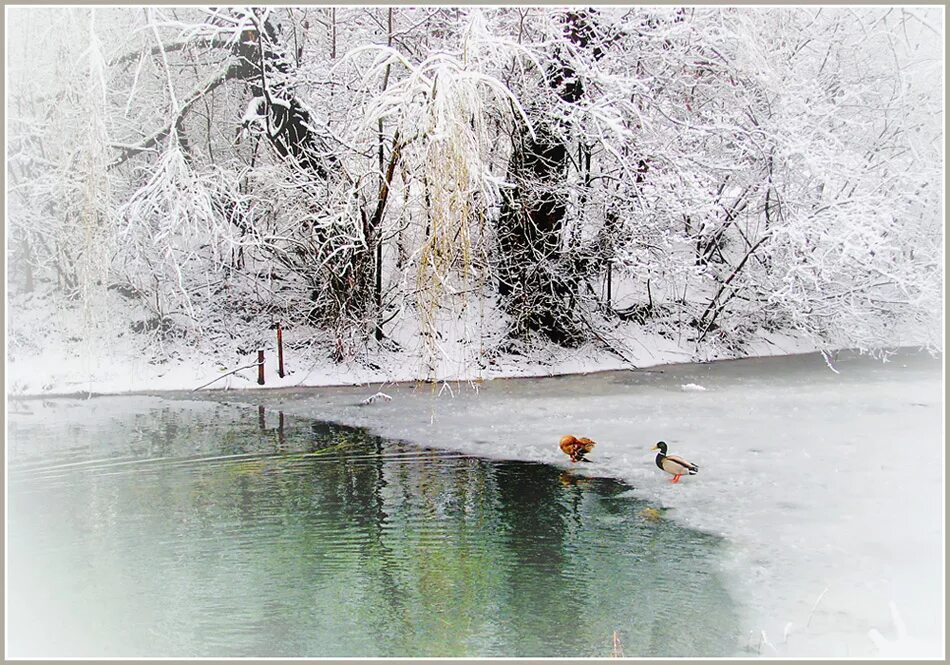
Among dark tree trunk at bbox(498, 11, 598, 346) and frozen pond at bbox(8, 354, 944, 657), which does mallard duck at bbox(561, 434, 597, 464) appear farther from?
dark tree trunk at bbox(498, 11, 598, 346)

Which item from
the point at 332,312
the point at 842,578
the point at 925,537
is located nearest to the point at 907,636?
the point at 842,578

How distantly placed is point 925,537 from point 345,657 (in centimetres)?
410

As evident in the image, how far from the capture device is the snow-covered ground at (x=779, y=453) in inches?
181

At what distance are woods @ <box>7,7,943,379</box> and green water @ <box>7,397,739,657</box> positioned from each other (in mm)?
3337

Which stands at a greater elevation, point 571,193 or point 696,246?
point 571,193

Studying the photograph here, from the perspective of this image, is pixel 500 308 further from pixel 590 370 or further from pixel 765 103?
pixel 765 103

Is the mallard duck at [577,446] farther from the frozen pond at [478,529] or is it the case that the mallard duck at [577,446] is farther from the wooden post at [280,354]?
the wooden post at [280,354]

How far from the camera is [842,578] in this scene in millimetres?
4910

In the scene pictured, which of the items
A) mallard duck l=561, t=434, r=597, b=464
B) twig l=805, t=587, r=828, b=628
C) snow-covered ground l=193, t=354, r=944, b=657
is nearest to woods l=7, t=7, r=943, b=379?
snow-covered ground l=193, t=354, r=944, b=657

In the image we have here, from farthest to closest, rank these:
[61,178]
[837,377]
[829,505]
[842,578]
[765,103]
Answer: [765,103], [837,377], [61,178], [829,505], [842,578]

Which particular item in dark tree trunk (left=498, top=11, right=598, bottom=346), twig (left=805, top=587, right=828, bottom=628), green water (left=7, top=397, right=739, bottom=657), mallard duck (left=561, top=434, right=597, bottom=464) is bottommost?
green water (left=7, top=397, right=739, bottom=657)

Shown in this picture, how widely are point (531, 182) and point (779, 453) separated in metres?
5.48

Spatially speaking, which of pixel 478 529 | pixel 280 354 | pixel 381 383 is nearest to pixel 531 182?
pixel 381 383

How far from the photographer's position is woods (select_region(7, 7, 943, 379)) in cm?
1065
